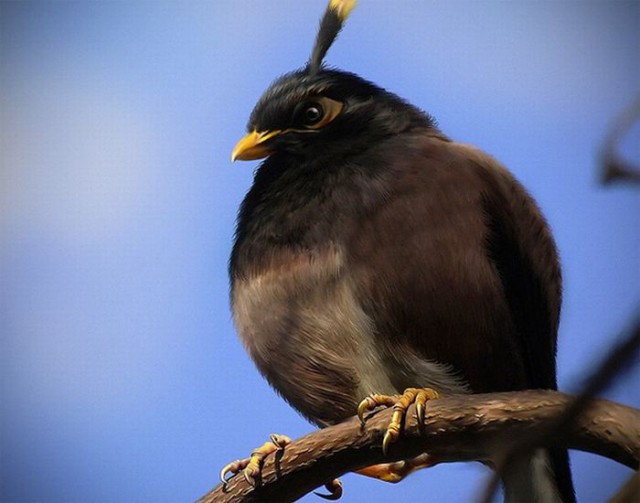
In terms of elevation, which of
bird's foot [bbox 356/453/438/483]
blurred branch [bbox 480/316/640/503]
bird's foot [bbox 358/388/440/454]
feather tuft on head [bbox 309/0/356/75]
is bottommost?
bird's foot [bbox 356/453/438/483]

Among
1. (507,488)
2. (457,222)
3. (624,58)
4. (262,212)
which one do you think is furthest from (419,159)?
(507,488)

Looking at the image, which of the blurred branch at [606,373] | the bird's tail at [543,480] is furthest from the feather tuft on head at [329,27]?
the blurred branch at [606,373]

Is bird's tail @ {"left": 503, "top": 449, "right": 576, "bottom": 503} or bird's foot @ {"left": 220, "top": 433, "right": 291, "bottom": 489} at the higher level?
bird's foot @ {"left": 220, "top": 433, "right": 291, "bottom": 489}

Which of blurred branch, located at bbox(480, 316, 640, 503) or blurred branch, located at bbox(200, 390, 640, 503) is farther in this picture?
blurred branch, located at bbox(200, 390, 640, 503)

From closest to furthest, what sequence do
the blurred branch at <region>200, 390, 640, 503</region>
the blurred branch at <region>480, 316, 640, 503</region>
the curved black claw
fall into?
1. the blurred branch at <region>480, 316, 640, 503</region>
2. the blurred branch at <region>200, 390, 640, 503</region>
3. the curved black claw

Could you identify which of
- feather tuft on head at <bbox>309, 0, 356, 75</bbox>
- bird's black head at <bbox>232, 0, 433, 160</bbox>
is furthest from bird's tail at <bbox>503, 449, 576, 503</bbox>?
feather tuft on head at <bbox>309, 0, 356, 75</bbox>

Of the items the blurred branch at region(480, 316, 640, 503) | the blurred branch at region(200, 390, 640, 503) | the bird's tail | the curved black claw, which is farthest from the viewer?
the curved black claw

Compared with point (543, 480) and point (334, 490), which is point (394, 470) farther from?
point (543, 480)

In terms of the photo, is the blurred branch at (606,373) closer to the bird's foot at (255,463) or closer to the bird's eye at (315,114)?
the bird's foot at (255,463)

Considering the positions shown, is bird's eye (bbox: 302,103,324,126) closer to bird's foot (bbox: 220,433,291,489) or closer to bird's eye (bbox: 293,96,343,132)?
bird's eye (bbox: 293,96,343,132)
